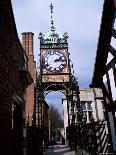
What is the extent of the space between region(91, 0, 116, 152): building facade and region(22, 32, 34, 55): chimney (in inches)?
680

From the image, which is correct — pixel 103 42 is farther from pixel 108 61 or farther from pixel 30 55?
pixel 30 55

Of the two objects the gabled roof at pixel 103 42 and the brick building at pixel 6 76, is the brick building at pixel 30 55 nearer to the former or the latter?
the gabled roof at pixel 103 42

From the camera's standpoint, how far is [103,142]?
8.91m

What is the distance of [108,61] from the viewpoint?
26.3 feet

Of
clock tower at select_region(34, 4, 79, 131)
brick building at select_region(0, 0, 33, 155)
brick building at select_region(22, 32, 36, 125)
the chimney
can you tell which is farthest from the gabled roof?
the chimney

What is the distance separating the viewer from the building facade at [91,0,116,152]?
277 inches

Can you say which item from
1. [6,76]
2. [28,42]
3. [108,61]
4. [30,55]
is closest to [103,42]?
[108,61]

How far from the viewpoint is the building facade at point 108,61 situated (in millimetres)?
7039

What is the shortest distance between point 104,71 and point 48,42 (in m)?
10.2

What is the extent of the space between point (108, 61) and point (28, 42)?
744 inches

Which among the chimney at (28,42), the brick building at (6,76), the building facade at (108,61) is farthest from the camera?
the chimney at (28,42)

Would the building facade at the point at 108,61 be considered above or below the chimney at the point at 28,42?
below

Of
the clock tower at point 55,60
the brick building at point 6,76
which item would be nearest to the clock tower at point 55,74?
the clock tower at point 55,60

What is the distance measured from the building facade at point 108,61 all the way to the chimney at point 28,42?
1728cm
